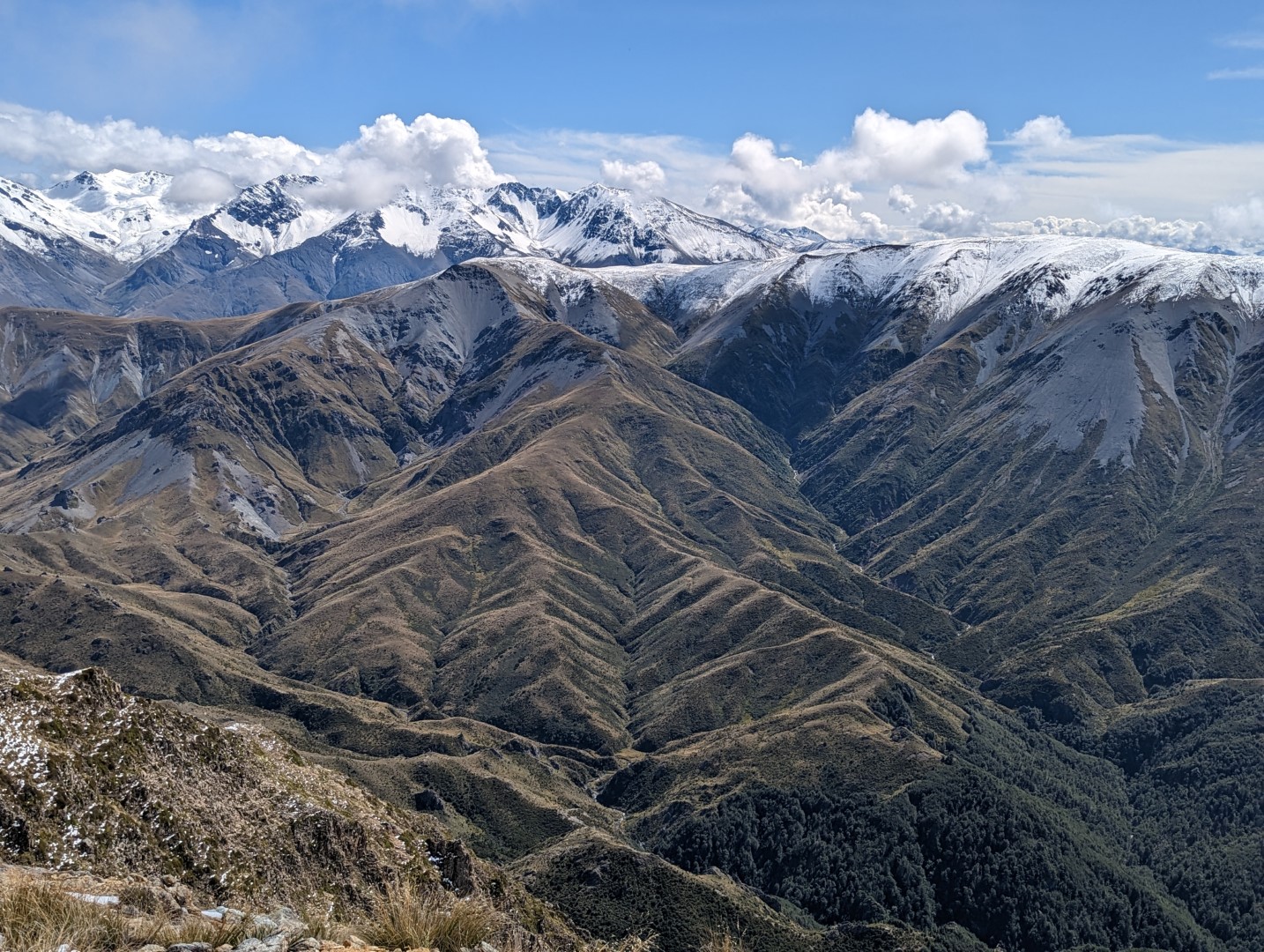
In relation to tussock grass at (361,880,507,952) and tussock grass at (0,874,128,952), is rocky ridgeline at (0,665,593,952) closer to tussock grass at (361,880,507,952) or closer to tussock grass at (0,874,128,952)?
tussock grass at (0,874,128,952)

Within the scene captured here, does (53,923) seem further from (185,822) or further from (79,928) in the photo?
(185,822)

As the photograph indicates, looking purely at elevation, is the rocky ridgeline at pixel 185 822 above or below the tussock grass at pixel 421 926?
below

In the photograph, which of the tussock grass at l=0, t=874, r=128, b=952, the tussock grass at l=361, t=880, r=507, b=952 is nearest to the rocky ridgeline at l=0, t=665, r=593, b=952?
the tussock grass at l=0, t=874, r=128, b=952

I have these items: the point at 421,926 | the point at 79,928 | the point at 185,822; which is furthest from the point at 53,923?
the point at 185,822

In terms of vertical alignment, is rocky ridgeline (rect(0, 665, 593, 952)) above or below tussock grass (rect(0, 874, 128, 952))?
below

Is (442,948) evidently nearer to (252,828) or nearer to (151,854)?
(151,854)

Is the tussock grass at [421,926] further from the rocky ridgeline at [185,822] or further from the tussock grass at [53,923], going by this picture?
the rocky ridgeline at [185,822]

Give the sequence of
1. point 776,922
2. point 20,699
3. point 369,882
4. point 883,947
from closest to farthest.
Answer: point 20,699 → point 369,882 → point 883,947 → point 776,922

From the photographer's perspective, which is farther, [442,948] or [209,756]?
[209,756]

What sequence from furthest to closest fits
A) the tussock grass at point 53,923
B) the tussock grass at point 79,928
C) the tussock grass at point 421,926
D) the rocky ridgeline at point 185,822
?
the rocky ridgeline at point 185,822 < the tussock grass at point 421,926 < the tussock grass at point 79,928 < the tussock grass at point 53,923

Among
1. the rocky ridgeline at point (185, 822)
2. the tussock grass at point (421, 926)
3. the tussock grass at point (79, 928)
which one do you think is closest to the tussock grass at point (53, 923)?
the tussock grass at point (79, 928)

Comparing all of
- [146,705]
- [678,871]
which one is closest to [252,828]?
[146,705]
